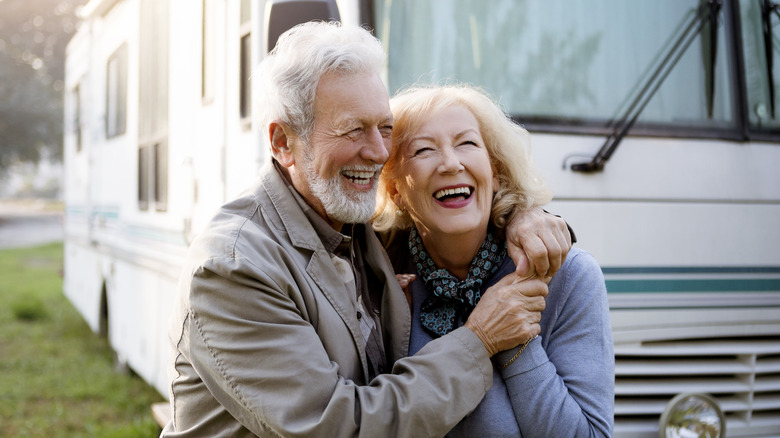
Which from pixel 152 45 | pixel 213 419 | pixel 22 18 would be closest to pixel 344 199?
pixel 213 419

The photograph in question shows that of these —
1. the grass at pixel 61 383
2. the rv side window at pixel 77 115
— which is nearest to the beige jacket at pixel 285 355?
the grass at pixel 61 383

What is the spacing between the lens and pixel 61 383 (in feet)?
22.8

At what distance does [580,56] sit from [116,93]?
4204 mm

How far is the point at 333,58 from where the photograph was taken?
220cm

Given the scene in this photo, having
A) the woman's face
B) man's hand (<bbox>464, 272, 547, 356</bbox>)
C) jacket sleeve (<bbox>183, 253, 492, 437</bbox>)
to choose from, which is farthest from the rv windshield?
jacket sleeve (<bbox>183, 253, 492, 437</bbox>)

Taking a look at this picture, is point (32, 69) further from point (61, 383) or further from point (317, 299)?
point (317, 299)

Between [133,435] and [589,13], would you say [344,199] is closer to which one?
[589,13]

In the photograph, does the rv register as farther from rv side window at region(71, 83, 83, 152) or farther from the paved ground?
the paved ground

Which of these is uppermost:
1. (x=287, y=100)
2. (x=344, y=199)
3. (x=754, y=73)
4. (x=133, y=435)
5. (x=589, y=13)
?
(x=589, y=13)

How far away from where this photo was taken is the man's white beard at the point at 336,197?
7.38 feet

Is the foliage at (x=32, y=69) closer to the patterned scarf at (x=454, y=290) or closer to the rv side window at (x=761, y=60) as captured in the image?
the rv side window at (x=761, y=60)

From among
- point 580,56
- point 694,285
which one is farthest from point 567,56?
point 694,285

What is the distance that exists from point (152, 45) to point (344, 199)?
3.19 metres

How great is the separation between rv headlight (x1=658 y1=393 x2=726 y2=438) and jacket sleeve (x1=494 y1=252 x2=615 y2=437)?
0.78 metres
